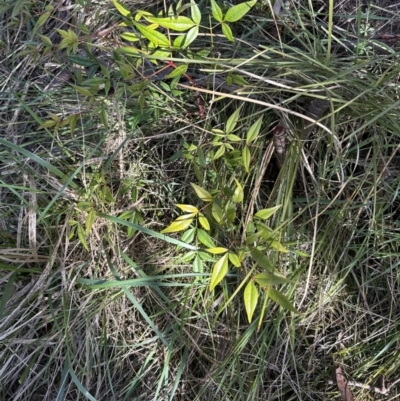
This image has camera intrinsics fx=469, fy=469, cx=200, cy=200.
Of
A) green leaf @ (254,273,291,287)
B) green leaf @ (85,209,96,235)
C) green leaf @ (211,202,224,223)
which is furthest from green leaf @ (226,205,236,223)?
green leaf @ (85,209,96,235)

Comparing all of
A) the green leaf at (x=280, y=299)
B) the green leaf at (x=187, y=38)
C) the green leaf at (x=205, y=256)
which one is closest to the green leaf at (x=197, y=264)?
the green leaf at (x=205, y=256)

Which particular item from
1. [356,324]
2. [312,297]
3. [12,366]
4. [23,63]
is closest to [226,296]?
[312,297]

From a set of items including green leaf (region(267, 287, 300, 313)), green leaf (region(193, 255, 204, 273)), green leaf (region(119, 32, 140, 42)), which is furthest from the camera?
green leaf (region(193, 255, 204, 273))

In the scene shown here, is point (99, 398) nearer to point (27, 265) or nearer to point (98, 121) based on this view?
point (27, 265)

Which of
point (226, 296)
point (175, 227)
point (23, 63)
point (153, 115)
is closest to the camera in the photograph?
point (175, 227)

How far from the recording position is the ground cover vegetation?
1159 mm

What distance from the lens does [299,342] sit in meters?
1.22

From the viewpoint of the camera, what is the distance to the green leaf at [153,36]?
0.86 m

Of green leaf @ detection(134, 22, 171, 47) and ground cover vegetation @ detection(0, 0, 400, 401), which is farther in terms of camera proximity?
ground cover vegetation @ detection(0, 0, 400, 401)

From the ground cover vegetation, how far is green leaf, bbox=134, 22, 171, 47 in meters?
0.27

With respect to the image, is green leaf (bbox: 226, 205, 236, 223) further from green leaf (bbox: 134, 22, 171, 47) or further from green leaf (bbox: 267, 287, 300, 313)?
green leaf (bbox: 134, 22, 171, 47)

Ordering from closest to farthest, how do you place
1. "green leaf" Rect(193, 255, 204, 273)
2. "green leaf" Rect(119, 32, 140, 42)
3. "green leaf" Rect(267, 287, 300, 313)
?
"green leaf" Rect(267, 287, 300, 313)
"green leaf" Rect(119, 32, 140, 42)
"green leaf" Rect(193, 255, 204, 273)

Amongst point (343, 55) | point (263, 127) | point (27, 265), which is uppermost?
point (343, 55)

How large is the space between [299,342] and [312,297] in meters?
0.12
